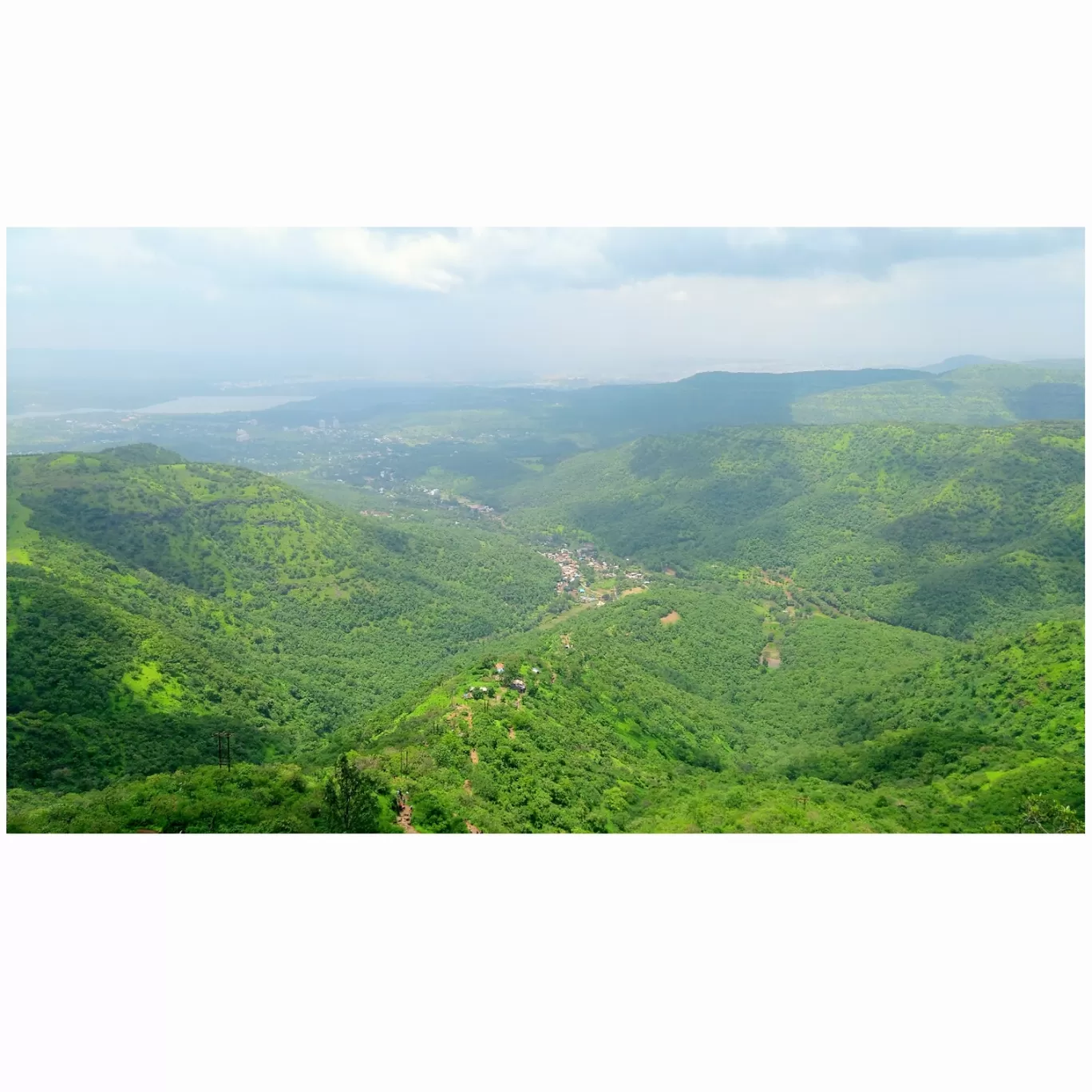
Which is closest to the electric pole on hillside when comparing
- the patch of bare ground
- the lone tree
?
the lone tree

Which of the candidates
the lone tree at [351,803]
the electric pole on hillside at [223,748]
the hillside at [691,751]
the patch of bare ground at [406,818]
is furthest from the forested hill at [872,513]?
the electric pole on hillside at [223,748]

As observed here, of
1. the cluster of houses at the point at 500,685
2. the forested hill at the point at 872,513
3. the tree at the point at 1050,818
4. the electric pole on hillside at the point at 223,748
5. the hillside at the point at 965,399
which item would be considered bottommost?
the electric pole on hillside at the point at 223,748

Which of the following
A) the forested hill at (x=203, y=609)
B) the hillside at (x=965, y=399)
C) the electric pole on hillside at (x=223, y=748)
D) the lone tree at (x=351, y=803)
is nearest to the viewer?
the lone tree at (x=351, y=803)

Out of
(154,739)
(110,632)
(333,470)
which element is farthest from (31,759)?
(333,470)

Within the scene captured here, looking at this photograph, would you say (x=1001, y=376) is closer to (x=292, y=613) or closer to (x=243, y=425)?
(x=292, y=613)

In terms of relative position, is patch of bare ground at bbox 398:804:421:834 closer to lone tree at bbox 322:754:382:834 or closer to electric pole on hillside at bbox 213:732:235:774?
lone tree at bbox 322:754:382:834

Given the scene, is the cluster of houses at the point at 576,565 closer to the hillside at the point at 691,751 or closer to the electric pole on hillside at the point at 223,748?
the hillside at the point at 691,751
